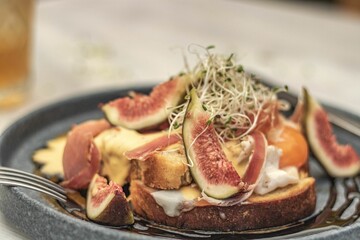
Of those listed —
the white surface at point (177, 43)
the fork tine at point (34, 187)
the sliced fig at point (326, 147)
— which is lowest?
the white surface at point (177, 43)

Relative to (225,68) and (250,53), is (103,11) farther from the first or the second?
(225,68)

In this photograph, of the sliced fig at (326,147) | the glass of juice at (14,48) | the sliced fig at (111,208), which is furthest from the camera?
the glass of juice at (14,48)

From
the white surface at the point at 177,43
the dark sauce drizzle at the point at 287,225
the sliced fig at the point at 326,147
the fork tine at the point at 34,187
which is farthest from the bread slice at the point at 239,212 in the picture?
the white surface at the point at 177,43

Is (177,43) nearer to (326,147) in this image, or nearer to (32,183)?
(326,147)

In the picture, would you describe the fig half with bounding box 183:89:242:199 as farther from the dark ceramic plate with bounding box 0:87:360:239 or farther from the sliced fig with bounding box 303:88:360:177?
the sliced fig with bounding box 303:88:360:177

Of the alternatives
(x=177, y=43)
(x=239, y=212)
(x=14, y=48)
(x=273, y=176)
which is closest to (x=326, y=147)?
(x=273, y=176)

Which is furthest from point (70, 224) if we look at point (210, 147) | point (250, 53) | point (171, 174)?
point (250, 53)

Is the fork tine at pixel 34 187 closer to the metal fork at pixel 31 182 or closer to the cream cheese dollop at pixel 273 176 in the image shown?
the metal fork at pixel 31 182

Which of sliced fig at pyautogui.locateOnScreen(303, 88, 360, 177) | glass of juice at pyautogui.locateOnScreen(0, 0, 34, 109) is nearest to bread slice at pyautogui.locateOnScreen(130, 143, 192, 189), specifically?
sliced fig at pyautogui.locateOnScreen(303, 88, 360, 177)
